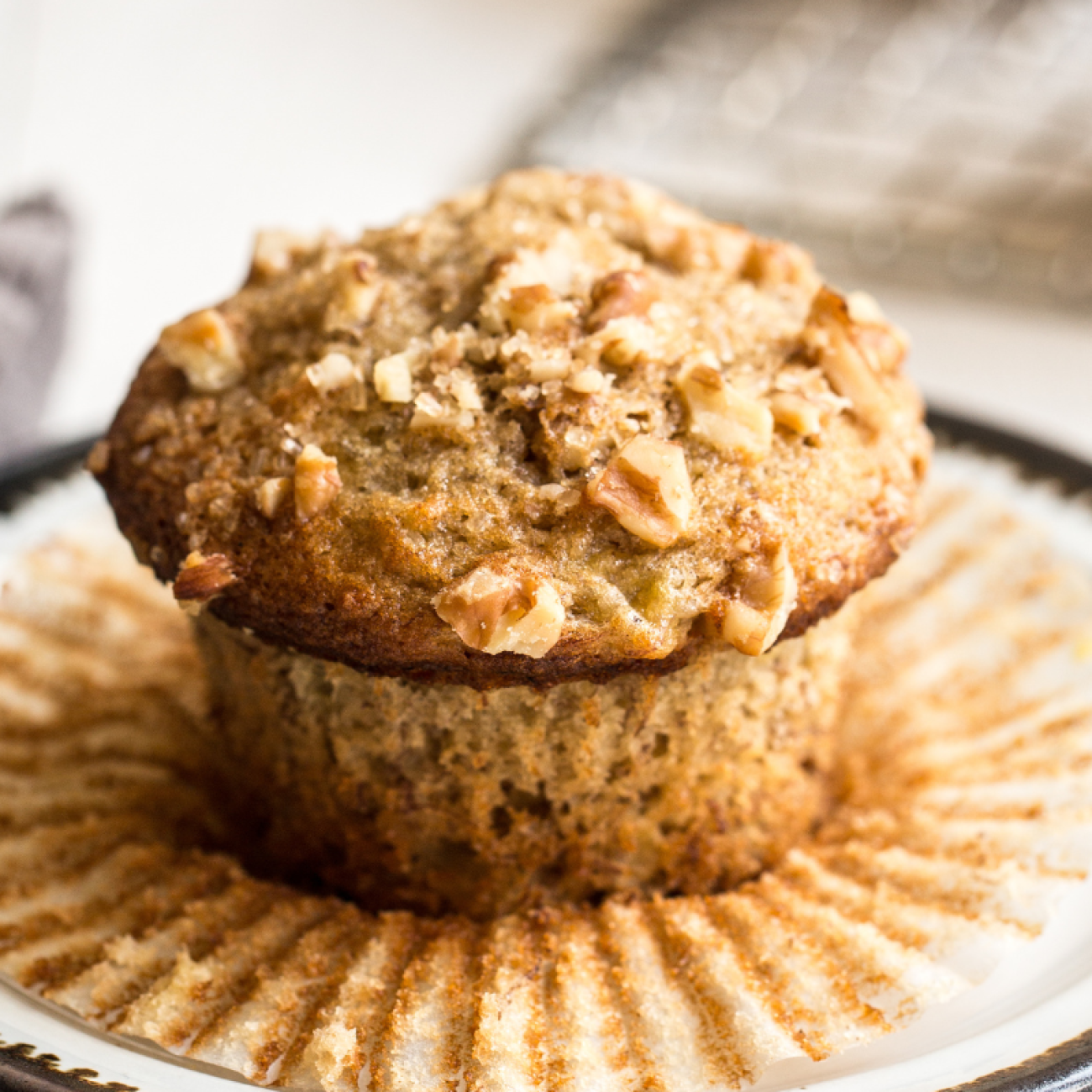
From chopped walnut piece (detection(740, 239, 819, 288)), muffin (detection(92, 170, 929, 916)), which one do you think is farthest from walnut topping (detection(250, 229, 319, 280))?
chopped walnut piece (detection(740, 239, 819, 288))

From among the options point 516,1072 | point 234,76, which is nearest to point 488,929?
point 516,1072

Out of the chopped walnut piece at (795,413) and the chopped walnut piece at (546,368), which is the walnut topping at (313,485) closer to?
the chopped walnut piece at (546,368)

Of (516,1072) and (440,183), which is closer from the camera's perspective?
(516,1072)

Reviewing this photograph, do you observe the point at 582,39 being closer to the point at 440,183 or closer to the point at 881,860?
the point at 440,183

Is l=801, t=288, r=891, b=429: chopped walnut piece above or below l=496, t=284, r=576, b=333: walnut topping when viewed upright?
below

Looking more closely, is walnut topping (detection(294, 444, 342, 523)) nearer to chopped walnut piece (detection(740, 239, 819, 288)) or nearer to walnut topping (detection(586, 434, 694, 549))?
walnut topping (detection(586, 434, 694, 549))

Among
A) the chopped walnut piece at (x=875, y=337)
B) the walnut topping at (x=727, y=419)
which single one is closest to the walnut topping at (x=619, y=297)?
the walnut topping at (x=727, y=419)

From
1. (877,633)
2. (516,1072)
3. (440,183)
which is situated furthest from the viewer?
(440,183)
